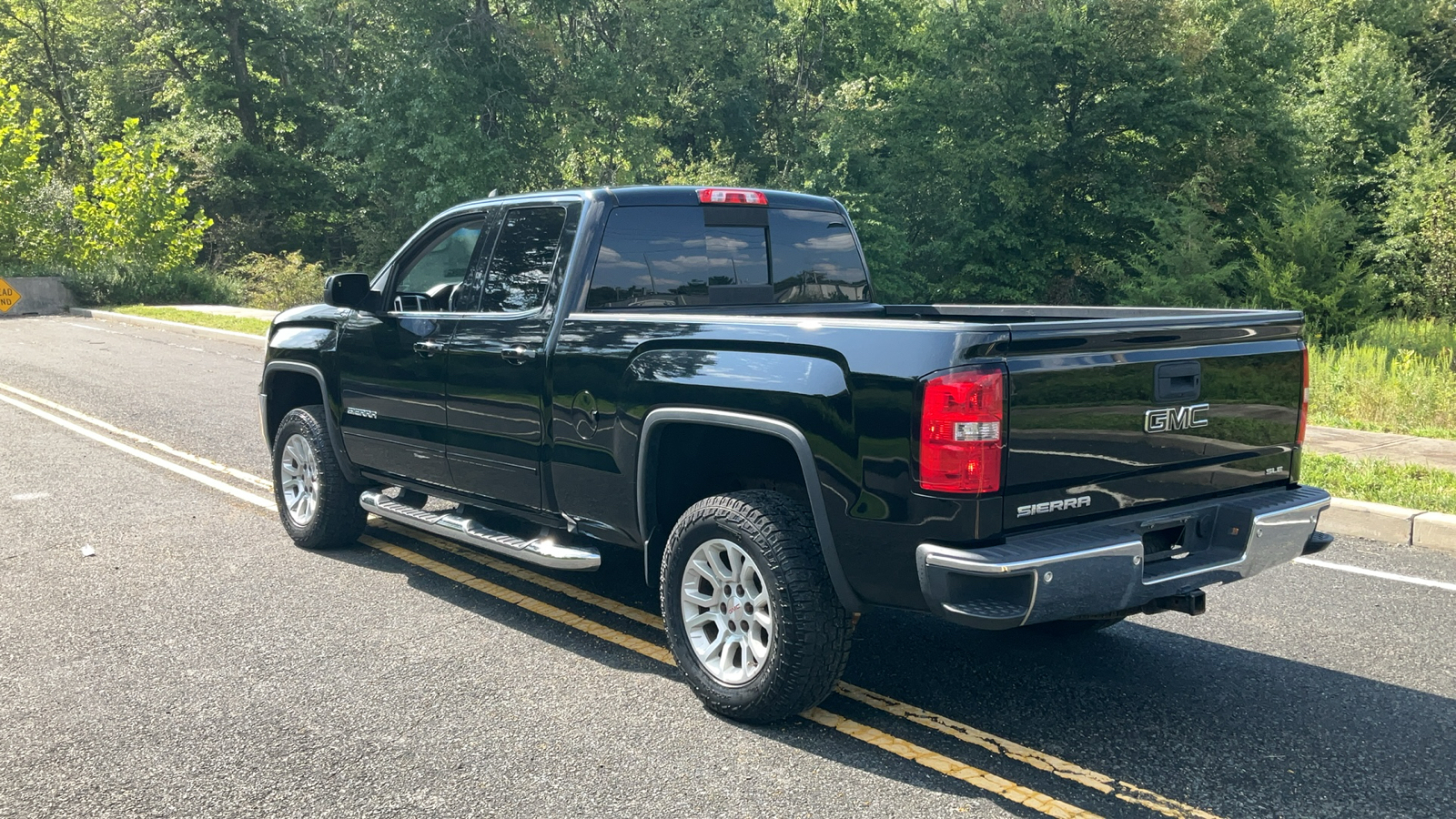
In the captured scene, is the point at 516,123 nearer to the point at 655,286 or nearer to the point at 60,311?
the point at 60,311

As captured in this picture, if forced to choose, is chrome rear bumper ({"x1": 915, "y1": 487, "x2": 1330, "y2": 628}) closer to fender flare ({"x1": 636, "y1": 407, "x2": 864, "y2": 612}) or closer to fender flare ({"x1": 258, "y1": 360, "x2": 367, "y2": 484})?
fender flare ({"x1": 636, "y1": 407, "x2": 864, "y2": 612})

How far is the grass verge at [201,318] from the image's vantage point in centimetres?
2253

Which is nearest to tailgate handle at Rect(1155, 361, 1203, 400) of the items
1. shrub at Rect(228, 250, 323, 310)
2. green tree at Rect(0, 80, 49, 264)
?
shrub at Rect(228, 250, 323, 310)

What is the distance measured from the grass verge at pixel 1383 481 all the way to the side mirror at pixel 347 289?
6.05 meters

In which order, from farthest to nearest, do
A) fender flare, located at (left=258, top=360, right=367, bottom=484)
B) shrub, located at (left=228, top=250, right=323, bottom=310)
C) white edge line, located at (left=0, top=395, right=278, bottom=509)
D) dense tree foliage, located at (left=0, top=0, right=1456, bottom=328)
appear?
1. shrub, located at (left=228, top=250, right=323, bottom=310)
2. dense tree foliage, located at (left=0, top=0, right=1456, bottom=328)
3. white edge line, located at (left=0, top=395, right=278, bottom=509)
4. fender flare, located at (left=258, top=360, right=367, bottom=484)

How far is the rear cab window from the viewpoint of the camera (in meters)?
5.08

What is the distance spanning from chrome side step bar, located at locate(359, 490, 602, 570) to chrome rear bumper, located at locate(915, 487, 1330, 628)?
5.90ft

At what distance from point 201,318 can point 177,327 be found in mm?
1032

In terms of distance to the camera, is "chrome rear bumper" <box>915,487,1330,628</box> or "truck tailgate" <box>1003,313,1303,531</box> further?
"truck tailgate" <box>1003,313,1303,531</box>

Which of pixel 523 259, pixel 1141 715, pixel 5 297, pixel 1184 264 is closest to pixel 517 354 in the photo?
pixel 523 259

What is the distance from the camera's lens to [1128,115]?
1156 inches

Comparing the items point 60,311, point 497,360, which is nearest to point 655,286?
point 497,360

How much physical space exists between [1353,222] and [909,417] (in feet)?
81.5

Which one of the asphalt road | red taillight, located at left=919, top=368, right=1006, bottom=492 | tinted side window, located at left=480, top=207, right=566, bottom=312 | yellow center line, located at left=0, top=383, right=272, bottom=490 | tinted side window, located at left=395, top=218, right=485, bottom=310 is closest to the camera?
red taillight, located at left=919, top=368, right=1006, bottom=492
